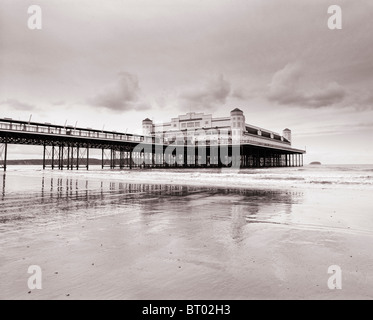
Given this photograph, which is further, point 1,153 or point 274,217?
point 1,153

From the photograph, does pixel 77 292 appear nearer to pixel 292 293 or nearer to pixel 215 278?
pixel 215 278

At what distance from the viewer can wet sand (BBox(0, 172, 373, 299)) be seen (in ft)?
9.50

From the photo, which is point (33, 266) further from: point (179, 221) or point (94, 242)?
point (179, 221)

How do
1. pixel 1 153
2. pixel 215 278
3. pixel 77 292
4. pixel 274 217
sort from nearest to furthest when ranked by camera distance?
pixel 77 292 < pixel 215 278 < pixel 274 217 < pixel 1 153

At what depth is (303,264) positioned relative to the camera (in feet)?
12.0

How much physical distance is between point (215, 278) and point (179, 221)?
3.47 metres

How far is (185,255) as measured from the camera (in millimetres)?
4035

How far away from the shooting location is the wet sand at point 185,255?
9.50 feet
